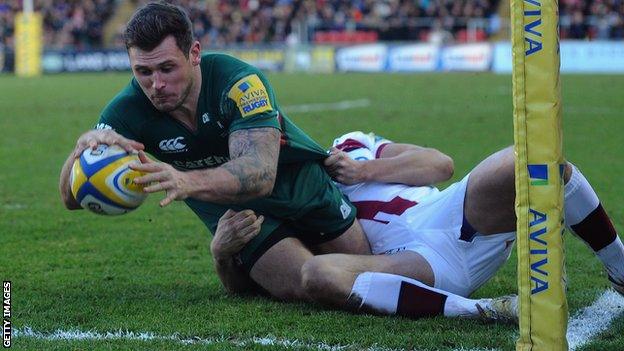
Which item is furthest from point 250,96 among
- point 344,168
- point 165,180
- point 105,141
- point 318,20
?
point 318,20

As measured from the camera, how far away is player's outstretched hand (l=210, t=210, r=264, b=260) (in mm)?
4984

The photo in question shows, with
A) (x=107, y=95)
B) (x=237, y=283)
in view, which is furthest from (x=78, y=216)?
(x=107, y=95)

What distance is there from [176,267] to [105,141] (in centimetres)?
206

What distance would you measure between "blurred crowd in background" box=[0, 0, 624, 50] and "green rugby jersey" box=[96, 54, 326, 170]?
27.9 metres

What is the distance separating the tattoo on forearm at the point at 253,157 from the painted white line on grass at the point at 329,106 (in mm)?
13146

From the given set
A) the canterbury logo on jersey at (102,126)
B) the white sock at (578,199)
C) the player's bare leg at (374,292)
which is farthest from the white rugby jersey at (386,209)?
the canterbury logo on jersey at (102,126)

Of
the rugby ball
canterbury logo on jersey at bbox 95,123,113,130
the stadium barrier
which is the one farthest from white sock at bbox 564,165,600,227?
the stadium barrier

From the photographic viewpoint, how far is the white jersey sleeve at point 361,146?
582 centimetres

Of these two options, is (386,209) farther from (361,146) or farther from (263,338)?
(263,338)

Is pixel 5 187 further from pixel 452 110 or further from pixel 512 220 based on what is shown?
pixel 452 110

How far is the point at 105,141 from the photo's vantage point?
4.32 meters

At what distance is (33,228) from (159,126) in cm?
309

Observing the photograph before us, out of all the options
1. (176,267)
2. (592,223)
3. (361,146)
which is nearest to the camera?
(592,223)

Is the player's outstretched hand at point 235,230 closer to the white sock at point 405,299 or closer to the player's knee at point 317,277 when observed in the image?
the player's knee at point 317,277
